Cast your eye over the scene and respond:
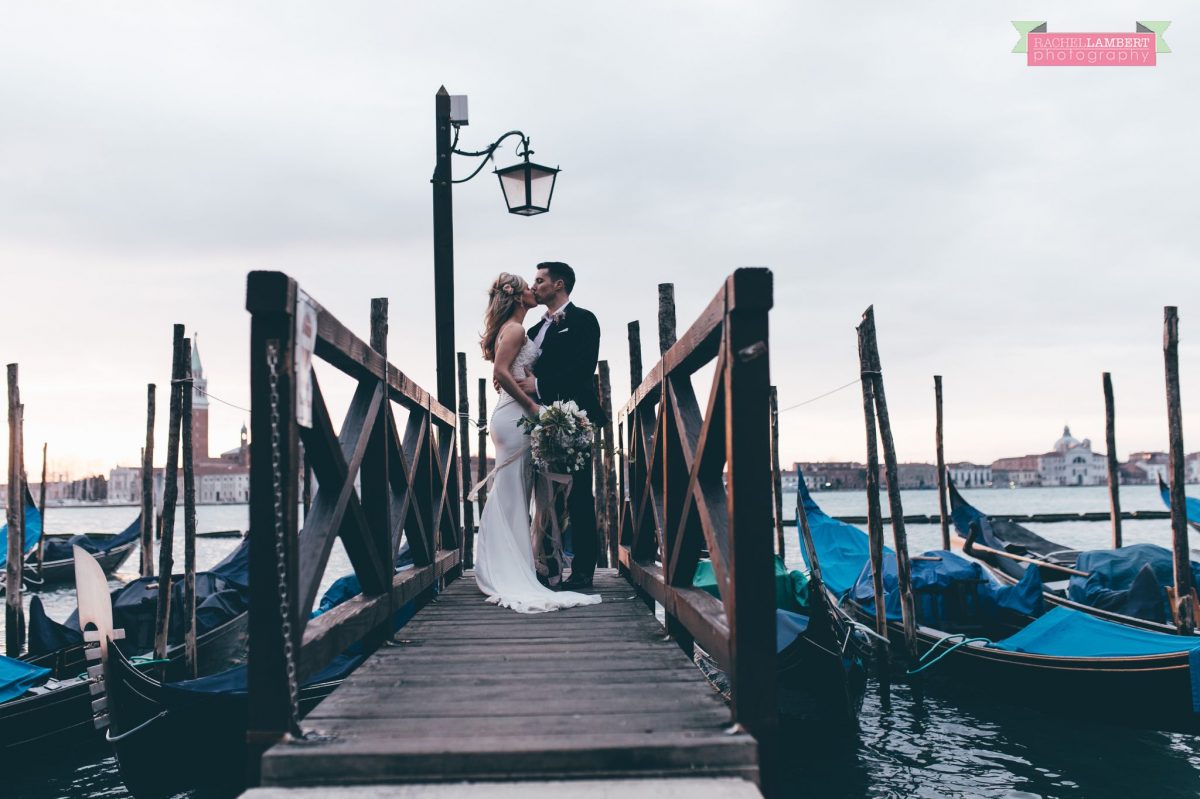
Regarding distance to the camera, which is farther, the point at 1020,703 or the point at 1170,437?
the point at 1170,437

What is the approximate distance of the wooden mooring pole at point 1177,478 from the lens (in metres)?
8.74

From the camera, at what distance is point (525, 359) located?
532 cm

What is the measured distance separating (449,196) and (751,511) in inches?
189

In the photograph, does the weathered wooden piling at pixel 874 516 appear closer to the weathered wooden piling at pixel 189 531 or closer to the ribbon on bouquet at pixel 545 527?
the ribbon on bouquet at pixel 545 527

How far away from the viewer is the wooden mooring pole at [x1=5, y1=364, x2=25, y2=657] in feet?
34.4

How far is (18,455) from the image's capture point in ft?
36.1

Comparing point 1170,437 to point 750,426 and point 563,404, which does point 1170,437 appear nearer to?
point 563,404

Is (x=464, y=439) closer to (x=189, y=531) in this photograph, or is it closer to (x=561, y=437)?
(x=189, y=531)

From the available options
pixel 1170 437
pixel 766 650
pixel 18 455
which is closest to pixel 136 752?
pixel 766 650

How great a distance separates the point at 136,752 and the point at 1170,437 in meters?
9.84

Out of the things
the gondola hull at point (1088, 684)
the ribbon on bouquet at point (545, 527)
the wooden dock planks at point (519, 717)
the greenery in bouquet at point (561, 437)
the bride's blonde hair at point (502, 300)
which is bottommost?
the gondola hull at point (1088, 684)

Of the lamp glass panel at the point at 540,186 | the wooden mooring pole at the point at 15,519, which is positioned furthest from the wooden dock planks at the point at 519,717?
the wooden mooring pole at the point at 15,519

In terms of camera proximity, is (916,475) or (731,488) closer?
(731,488)

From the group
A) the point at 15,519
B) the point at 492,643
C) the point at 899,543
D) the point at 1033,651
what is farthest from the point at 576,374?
the point at 15,519
